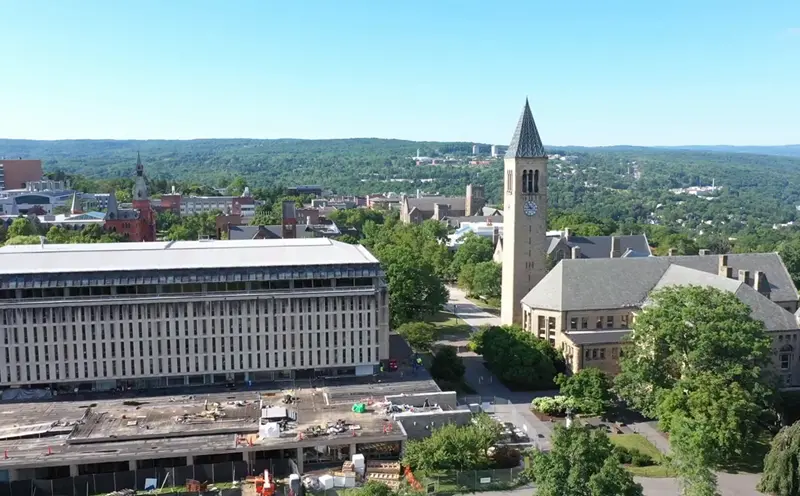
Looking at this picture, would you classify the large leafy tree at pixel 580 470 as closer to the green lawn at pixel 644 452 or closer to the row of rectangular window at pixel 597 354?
the green lawn at pixel 644 452

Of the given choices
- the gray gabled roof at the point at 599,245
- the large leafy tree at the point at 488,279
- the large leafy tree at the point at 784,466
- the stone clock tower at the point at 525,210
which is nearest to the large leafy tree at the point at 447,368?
the stone clock tower at the point at 525,210

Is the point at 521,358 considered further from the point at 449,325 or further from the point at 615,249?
the point at 615,249

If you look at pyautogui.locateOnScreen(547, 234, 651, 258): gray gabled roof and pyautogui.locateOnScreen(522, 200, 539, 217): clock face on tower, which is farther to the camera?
pyautogui.locateOnScreen(547, 234, 651, 258): gray gabled roof

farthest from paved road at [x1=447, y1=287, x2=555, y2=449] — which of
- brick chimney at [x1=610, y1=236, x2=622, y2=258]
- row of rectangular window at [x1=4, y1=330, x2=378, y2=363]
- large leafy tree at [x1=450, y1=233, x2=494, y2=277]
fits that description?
large leafy tree at [x1=450, y1=233, x2=494, y2=277]

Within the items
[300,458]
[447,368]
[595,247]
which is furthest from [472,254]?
[300,458]

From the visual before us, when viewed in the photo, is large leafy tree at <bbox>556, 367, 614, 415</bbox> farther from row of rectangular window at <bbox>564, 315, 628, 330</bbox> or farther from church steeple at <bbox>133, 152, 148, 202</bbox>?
church steeple at <bbox>133, 152, 148, 202</bbox>

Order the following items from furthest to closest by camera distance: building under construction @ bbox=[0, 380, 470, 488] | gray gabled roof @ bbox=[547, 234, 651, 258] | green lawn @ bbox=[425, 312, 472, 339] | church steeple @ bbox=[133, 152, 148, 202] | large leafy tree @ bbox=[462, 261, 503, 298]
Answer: church steeple @ bbox=[133, 152, 148, 202] < gray gabled roof @ bbox=[547, 234, 651, 258] < large leafy tree @ bbox=[462, 261, 503, 298] < green lawn @ bbox=[425, 312, 472, 339] < building under construction @ bbox=[0, 380, 470, 488]

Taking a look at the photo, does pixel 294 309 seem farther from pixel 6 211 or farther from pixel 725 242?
pixel 6 211
